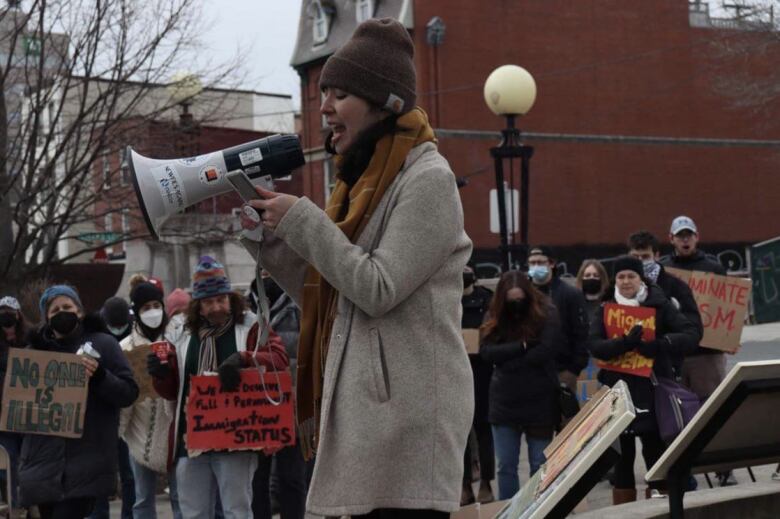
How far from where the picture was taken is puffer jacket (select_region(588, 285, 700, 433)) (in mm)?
8327

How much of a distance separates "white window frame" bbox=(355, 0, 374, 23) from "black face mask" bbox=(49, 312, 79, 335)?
34.2 meters

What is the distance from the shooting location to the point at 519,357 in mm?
9383

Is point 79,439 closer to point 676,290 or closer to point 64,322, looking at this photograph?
point 64,322

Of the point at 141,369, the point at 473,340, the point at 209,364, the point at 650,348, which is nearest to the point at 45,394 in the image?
the point at 209,364

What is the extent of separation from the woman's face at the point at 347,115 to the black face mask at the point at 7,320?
6.39m

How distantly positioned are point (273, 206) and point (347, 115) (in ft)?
1.04

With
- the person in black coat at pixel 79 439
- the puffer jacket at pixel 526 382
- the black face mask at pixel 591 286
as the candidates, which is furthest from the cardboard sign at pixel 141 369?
the black face mask at pixel 591 286

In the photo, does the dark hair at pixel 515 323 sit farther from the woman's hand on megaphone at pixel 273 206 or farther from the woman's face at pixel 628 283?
the woman's hand on megaphone at pixel 273 206

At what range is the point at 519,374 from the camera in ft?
30.7

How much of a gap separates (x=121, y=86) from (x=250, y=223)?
43.1 feet

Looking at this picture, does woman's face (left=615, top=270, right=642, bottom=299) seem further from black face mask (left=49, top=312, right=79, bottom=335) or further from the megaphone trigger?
the megaphone trigger

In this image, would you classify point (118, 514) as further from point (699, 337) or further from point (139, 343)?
point (699, 337)

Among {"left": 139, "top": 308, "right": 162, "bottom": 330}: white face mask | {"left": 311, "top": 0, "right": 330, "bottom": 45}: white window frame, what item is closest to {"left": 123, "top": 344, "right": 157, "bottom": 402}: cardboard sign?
{"left": 139, "top": 308, "right": 162, "bottom": 330}: white face mask

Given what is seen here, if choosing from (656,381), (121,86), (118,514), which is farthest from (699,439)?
(121,86)
